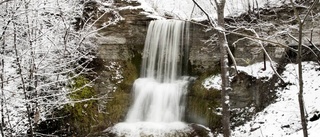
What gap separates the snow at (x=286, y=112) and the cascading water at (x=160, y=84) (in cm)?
200

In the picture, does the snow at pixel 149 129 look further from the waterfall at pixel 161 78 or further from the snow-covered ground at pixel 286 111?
the snow-covered ground at pixel 286 111

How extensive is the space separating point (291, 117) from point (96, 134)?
5.56 metres

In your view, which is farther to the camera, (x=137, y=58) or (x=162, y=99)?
(x=137, y=58)

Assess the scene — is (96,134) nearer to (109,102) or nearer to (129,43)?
(109,102)

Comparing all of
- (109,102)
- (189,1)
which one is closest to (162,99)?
(109,102)

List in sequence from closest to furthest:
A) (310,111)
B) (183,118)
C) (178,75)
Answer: (310,111) < (183,118) < (178,75)

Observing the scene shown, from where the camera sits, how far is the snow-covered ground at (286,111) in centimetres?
872

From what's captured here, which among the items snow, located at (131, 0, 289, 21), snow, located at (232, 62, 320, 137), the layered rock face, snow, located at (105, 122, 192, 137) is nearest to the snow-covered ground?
snow, located at (232, 62, 320, 137)

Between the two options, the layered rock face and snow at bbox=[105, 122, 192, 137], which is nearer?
snow at bbox=[105, 122, 192, 137]

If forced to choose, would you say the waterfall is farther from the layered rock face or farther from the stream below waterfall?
the layered rock face

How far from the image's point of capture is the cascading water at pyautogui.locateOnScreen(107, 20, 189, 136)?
10.2 metres

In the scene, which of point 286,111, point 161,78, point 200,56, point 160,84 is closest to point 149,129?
point 160,84

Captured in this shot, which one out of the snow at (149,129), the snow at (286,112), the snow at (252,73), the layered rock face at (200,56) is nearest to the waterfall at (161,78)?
the layered rock face at (200,56)

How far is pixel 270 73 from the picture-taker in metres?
10.6
